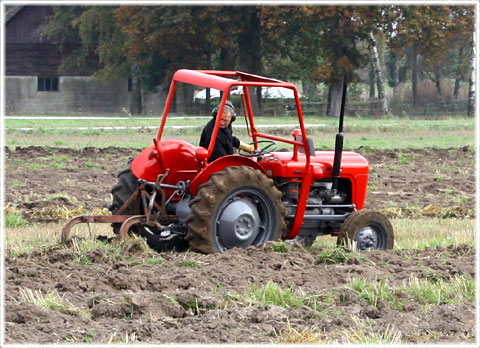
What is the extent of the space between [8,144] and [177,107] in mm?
26631

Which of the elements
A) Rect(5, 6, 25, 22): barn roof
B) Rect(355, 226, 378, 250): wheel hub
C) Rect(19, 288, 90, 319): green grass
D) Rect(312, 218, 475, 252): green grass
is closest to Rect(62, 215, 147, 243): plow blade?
Rect(19, 288, 90, 319): green grass

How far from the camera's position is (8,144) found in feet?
83.6

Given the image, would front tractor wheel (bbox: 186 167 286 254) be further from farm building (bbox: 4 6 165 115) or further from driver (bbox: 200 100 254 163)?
farm building (bbox: 4 6 165 115)

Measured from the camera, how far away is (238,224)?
9.72m

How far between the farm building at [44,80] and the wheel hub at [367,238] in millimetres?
44589

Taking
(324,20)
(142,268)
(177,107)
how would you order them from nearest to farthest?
(142,268) → (324,20) → (177,107)

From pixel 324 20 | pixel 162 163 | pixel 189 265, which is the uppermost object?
pixel 324 20

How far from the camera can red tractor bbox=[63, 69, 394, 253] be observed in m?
9.55

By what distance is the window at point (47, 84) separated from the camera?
55938mm

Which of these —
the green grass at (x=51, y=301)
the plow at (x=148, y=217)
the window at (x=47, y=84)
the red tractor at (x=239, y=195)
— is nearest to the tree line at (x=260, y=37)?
the window at (x=47, y=84)

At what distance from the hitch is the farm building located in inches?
1767

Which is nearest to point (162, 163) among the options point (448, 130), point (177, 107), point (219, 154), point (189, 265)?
point (219, 154)

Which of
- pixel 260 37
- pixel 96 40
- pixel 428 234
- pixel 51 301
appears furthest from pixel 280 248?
pixel 96 40

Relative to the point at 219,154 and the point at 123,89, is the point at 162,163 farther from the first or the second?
the point at 123,89
